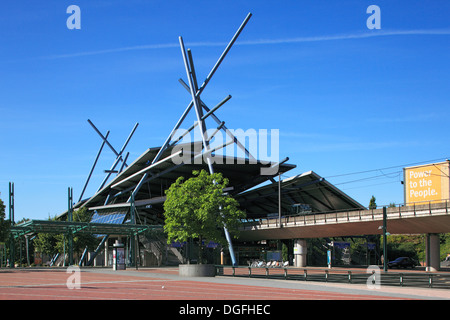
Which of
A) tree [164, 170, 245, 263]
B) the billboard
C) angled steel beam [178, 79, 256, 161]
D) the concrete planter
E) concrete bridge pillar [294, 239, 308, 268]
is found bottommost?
concrete bridge pillar [294, 239, 308, 268]

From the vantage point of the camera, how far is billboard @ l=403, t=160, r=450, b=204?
169ft

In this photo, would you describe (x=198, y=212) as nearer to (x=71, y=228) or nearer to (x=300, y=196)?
(x=71, y=228)

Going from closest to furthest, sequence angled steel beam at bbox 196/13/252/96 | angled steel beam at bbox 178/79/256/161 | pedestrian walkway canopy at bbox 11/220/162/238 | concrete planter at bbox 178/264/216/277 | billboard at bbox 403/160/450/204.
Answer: concrete planter at bbox 178/264/216/277 → billboard at bbox 403/160/450/204 → pedestrian walkway canopy at bbox 11/220/162/238 → angled steel beam at bbox 196/13/252/96 → angled steel beam at bbox 178/79/256/161

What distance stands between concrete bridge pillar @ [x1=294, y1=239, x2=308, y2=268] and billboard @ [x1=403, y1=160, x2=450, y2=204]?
19.1 meters

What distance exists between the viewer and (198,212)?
41.0 meters

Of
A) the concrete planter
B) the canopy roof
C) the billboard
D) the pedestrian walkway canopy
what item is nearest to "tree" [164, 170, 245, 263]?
the concrete planter

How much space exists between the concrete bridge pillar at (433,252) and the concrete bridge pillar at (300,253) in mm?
16859

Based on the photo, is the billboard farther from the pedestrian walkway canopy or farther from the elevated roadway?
the pedestrian walkway canopy

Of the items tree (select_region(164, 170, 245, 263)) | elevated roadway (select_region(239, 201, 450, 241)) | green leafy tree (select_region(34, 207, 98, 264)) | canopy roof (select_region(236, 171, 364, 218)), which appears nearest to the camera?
tree (select_region(164, 170, 245, 263))

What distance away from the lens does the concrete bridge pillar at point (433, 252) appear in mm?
57531

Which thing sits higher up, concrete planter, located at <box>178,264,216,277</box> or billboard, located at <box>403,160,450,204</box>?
billboard, located at <box>403,160,450,204</box>

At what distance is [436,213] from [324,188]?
2823 centimetres

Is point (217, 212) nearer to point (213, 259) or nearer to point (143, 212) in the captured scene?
point (213, 259)

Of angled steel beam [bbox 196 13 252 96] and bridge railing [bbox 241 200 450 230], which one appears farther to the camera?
angled steel beam [bbox 196 13 252 96]
